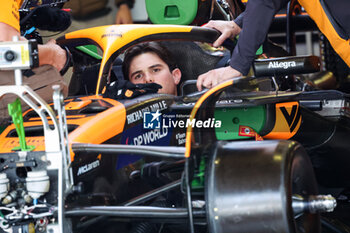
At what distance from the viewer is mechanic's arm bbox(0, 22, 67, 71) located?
202 centimetres

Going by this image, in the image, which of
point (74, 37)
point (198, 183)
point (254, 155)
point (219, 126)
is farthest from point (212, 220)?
point (74, 37)

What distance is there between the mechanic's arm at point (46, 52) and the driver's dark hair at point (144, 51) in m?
0.33

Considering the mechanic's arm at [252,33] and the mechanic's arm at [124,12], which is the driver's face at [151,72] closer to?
the mechanic's arm at [124,12]

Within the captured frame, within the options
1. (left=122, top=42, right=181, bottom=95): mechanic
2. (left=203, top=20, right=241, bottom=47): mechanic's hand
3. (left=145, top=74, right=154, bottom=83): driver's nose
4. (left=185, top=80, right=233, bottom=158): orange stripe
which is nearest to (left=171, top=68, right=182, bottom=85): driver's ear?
(left=122, top=42, right=181, bottom=95): mechanic

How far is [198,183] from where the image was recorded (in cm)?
160

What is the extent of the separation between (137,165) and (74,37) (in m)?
1.07

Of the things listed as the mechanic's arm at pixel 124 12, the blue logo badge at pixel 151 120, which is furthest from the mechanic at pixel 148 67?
the blue logo badge at pixel 151 120

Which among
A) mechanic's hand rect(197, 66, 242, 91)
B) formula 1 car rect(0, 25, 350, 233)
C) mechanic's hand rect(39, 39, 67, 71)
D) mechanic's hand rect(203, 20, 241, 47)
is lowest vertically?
formula 1 car rect(0, 25, 350, 233)

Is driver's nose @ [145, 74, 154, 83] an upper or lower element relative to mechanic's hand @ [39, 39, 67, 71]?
lower

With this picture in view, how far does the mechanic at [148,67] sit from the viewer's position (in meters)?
2.54

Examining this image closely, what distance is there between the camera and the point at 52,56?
2244 millimetres

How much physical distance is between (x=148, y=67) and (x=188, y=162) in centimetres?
Result: 105

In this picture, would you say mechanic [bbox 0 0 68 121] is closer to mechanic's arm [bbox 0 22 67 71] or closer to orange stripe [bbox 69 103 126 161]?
mechanic's arm [bbox 0 22 67 71]

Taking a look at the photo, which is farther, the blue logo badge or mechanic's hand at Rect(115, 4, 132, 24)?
mechanic's hand at Rect(115, 4, 132, 24)
